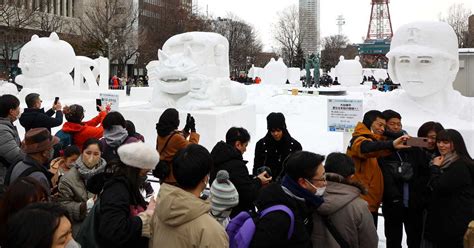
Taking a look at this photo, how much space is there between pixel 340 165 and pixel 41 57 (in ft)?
43.2

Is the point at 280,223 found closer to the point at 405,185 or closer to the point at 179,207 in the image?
the point at 179,207

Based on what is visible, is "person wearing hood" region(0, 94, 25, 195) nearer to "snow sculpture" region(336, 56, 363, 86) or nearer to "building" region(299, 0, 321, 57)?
"snow sculpture" region(336, 56, 363, 86)

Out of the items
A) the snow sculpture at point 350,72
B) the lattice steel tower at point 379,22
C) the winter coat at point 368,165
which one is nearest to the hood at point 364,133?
the winter coat at point 368,165

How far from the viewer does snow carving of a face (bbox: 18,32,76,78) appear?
13.9 metres

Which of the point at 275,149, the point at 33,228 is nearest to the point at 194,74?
the point at 275,149

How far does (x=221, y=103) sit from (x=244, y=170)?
25.4 ft

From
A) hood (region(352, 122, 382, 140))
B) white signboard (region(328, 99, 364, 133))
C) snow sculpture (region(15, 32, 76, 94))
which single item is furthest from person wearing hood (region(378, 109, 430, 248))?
snow sculpture (region(15, 32, 76, 94))

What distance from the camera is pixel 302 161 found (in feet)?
8.63

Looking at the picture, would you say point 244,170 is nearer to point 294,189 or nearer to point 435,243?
point 294,189

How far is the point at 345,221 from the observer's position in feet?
9.02

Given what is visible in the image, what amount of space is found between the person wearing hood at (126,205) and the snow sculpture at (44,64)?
12.6m

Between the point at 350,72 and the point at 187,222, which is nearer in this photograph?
the point at 187,222

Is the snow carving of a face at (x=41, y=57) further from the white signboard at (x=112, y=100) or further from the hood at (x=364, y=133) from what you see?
the hood at (x=364, y=133)

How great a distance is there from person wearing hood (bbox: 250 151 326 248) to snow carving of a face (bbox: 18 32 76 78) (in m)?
Answer: 13.2
